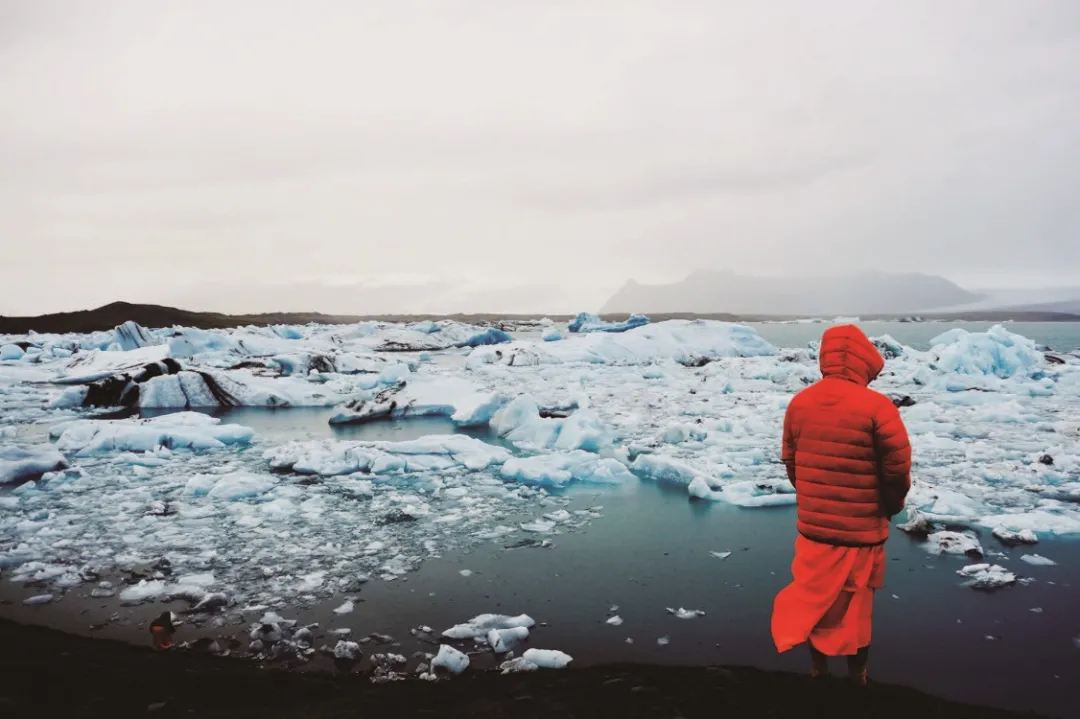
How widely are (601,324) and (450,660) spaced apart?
37.2 m

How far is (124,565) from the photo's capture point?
4.98 m

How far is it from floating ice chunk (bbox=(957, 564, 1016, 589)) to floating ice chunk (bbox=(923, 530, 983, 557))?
34cm

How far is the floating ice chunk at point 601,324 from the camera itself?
37.1 m

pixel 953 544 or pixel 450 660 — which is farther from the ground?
pixel 450 660

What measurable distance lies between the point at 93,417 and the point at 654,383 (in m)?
14.8

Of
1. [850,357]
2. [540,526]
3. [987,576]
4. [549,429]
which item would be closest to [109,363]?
[549,429]

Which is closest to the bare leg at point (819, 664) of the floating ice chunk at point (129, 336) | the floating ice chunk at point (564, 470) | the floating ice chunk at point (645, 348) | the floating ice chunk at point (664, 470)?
the floating ice chunk at point (664, 470)

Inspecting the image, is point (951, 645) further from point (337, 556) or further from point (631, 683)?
point (337, 556)

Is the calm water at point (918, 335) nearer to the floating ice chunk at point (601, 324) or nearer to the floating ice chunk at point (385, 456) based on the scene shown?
the floating ice chunk at point (601, 324)

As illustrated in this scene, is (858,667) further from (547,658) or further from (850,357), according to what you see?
(547,658)

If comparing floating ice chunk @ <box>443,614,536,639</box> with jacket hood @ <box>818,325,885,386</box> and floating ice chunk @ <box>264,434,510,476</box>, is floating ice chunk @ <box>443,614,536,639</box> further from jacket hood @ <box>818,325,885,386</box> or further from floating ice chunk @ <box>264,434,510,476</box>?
floating ice chunk @ <box>264,434,510,476</box>

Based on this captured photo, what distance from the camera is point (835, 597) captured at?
9.00ft

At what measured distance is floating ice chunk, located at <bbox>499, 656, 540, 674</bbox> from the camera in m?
3.38

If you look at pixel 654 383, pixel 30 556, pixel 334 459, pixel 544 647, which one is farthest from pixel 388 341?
pixel 544 647
